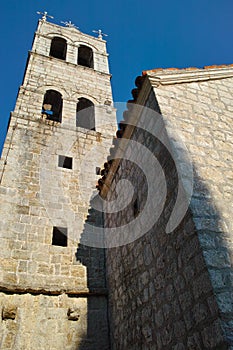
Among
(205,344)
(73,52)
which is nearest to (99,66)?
(73,52)

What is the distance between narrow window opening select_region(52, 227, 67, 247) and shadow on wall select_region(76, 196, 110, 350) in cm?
37

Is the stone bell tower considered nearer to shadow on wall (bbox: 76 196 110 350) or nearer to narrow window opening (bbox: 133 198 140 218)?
shadow on wall (bbox: 76 196 110 350)

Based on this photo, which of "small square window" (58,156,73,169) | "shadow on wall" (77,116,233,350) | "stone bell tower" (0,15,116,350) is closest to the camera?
"shadow on wall" (77,116,233,350)

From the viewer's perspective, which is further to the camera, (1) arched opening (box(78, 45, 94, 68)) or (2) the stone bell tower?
→ (1) arched opening (box(78, 45, 94, 68))

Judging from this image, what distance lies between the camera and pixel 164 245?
3.28 m

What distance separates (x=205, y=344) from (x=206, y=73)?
399cm

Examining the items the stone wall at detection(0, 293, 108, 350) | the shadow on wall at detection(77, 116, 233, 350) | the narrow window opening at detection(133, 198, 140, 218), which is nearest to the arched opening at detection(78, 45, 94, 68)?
the shadow on wall at detection(77, 116, 233, 350)

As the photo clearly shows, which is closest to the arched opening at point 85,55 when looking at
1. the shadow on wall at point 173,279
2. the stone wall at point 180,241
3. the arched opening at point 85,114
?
the arched opening at point 85,114

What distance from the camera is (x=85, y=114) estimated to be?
408 inches

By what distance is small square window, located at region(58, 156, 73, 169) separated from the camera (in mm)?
7508

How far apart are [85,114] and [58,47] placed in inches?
230

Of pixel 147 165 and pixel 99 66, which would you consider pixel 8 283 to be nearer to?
pixel 147 165

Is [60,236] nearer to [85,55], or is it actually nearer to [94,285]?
→ [94,285]

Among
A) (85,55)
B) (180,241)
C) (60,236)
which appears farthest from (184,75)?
(85,55)
